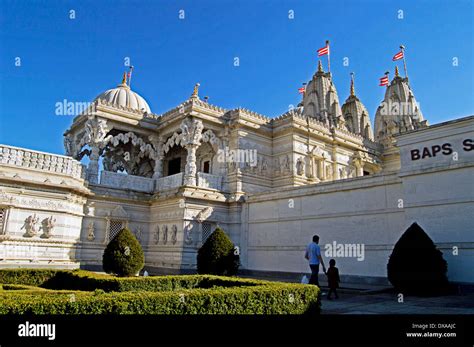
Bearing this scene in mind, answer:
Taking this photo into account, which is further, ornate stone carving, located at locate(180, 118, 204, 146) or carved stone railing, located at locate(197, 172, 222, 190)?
ornate stone carving, located at locate(180, 118, 204, 146)

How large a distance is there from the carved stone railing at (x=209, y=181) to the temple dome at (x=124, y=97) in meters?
8.81

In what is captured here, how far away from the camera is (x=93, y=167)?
923 inches

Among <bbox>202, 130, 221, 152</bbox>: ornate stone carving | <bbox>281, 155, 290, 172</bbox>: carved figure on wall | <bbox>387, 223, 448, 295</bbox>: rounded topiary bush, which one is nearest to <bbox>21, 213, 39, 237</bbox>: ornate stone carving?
<bbox>202, 130, 221, 152</bbox>: ornate stone carving

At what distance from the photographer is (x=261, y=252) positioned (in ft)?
72.0

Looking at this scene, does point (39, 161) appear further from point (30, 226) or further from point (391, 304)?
point (391, 304)

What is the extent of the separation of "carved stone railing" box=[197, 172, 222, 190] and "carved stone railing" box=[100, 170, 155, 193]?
3774mm

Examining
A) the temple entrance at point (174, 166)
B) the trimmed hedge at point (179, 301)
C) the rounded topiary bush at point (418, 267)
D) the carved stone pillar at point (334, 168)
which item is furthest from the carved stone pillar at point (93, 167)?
the rounded topiary bush at point (418, 267)

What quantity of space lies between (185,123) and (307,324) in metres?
19.4

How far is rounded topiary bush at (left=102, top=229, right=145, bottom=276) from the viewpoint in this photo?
15.1 meters

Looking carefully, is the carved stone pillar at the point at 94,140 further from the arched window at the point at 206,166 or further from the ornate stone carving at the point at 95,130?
the arched window at the point at 206,166

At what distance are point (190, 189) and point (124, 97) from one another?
11839mm

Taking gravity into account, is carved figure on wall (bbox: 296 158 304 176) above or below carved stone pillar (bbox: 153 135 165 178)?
below

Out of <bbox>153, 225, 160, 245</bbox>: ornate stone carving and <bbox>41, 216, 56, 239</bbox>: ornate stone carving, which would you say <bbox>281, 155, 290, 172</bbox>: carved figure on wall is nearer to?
<bbox>153, 225, 160, 245</bbox>: ornate stone carving

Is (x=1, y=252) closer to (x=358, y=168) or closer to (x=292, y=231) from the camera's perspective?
(x=292, y=231)
